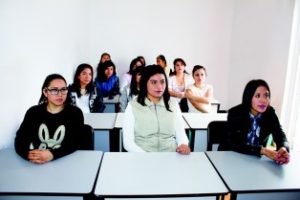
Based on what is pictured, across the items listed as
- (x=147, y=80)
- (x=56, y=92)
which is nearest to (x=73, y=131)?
(x=56, y=92)

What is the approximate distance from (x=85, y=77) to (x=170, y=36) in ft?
9.53

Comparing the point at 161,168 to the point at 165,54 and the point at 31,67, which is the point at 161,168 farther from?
the point at 165,54

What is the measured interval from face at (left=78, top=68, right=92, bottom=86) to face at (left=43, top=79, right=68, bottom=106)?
1239 millimetres

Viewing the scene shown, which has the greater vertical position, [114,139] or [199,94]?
[199,94]

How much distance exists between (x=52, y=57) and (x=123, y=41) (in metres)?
2.65

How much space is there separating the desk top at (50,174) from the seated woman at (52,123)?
159 millimetres

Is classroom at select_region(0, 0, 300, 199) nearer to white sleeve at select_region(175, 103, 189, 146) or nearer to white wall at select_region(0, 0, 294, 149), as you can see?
white wall at select_region(0, 0, 294, 149)

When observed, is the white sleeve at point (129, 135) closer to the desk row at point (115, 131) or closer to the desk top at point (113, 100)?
the desk row at point (115, 131)

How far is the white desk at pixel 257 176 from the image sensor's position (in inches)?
60.6

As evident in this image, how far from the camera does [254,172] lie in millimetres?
1728

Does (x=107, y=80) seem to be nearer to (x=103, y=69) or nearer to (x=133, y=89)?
(x=103, y=69)

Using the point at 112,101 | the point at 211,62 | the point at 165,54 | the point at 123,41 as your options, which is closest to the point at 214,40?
the point at 211,62

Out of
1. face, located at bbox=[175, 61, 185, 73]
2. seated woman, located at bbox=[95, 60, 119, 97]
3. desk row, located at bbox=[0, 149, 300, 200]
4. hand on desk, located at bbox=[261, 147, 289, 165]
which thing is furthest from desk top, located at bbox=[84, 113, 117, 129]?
face, located at bbox=[175, 61, 185, 73]

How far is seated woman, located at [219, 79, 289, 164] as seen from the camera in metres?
2.13
